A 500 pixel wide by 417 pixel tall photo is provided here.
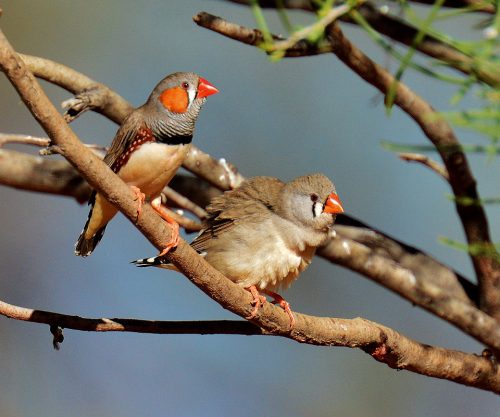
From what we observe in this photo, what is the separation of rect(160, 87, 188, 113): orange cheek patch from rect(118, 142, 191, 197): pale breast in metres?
0.12

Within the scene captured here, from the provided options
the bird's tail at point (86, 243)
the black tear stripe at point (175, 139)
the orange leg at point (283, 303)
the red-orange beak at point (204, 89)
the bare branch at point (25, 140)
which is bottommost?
the bird's tail at point (86, 243)

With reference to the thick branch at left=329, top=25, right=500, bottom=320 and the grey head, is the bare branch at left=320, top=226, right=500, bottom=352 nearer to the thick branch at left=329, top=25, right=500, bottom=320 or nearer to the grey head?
the thick branch at left=329, top=25, right=500, bottom=320

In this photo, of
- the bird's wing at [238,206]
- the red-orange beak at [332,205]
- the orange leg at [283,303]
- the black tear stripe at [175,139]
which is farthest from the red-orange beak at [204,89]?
the orange leg at [283,303]

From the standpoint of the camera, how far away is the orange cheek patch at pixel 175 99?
2.25 metres

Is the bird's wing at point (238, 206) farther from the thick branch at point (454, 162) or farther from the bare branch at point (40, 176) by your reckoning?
the bare branch at point (40, 176)

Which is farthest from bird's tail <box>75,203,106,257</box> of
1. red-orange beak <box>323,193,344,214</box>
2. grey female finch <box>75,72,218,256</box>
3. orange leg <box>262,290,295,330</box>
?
red-orange beak <box>323,193,344,214</box>

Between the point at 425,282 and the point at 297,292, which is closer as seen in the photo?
the point at 425,282

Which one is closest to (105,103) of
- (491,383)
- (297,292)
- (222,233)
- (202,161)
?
(202,161)

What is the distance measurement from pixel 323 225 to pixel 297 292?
1953 mm

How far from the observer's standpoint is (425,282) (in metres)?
2.71

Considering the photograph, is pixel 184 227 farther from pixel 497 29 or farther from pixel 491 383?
pixel 497 29

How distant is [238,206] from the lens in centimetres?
244

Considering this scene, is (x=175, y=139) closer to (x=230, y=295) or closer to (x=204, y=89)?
(x=204, y=89)

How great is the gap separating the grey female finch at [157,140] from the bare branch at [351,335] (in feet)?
1.15
